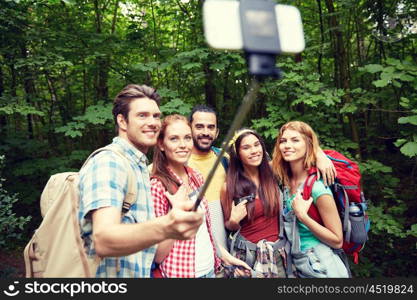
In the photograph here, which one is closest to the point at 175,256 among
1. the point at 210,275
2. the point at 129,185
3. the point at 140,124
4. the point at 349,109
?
the point at 210,275

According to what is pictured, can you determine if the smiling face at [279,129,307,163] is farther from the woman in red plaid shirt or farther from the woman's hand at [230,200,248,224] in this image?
the woman in red plaid shirt


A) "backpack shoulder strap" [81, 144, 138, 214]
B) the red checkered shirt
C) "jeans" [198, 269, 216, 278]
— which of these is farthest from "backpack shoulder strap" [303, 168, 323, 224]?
"backpack shoulder strap" [81, 144, 138, 214]

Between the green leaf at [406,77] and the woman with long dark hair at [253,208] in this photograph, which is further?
the green leaf at [406,77]

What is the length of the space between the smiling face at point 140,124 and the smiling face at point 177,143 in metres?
0.40

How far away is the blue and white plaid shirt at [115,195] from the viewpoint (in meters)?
1.29

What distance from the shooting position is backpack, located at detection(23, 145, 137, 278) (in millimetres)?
1391

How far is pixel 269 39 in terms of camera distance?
0.81 metres

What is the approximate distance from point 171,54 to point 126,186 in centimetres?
473

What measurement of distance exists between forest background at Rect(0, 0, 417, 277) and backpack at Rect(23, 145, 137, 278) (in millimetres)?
3039

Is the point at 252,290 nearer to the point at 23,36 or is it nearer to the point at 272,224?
the point at 272,224

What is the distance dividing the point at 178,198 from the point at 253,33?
973 mm

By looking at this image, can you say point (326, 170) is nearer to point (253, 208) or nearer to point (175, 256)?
point (253, 208)

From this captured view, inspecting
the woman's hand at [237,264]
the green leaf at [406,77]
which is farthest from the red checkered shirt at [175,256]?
the green leaf at [406,77]

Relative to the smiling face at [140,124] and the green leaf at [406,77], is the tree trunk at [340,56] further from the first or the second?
the smiling face at [140,124]
